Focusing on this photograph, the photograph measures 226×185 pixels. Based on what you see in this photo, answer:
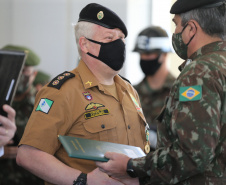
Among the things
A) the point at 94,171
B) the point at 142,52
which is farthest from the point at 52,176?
the point at 142,52

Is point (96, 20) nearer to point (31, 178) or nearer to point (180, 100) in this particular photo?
point (180, 100)

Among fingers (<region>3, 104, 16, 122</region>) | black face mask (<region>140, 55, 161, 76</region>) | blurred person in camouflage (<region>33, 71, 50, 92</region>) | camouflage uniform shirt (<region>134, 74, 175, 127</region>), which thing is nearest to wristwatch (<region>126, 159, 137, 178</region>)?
fingers (<region>3, 104, 16, 122</region>)

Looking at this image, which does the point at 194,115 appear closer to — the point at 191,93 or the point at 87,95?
the point at 191,93

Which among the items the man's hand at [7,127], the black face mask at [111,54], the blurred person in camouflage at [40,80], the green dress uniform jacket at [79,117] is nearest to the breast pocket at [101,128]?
the green dress uniform jacket at [79,117]

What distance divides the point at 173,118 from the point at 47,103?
0.75 metres

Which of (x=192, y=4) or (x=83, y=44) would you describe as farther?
(x=83, y=44)

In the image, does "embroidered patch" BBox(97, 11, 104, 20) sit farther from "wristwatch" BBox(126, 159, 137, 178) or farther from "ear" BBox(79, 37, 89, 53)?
"wristwatch" BBox(126, 159, 137, 178)

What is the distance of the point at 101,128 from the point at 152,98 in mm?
1730

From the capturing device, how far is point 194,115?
161 centimetres

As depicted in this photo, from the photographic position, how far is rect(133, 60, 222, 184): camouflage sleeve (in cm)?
160

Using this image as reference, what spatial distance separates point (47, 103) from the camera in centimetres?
212

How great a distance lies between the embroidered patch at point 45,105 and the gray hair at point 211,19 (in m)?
0.85

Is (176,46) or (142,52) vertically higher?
(176,46)

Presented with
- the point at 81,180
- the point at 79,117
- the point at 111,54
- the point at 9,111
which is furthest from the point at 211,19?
the point at 9,111
